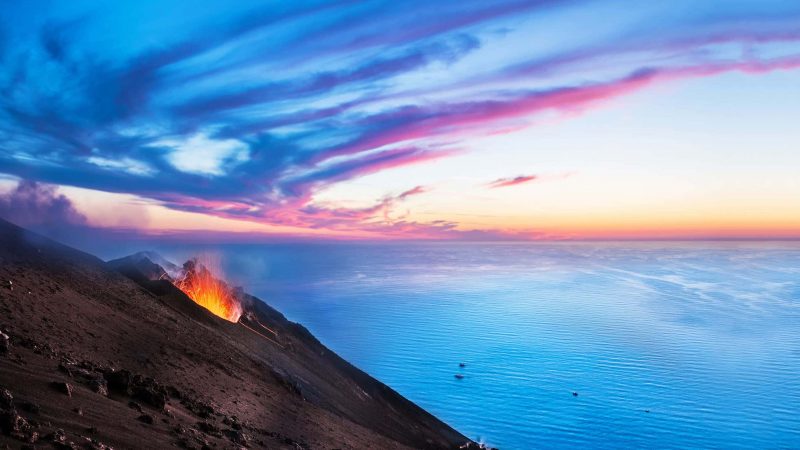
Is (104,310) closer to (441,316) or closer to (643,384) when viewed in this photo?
(643,384)

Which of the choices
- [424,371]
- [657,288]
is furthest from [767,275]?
[424,371]

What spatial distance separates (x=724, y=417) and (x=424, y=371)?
37124 millimetres

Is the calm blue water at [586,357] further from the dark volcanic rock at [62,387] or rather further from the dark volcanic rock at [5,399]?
the dark volcanic rock at [5,399]

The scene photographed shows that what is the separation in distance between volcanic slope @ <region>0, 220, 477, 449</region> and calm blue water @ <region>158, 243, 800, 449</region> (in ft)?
78.2

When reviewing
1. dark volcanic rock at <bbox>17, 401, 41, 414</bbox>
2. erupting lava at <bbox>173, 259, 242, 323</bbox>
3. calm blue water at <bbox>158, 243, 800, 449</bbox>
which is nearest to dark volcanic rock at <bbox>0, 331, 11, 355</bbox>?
dark volcanic rock at <bbox>17, 401, 41, 414</bbox>

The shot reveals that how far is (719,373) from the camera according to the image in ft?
223

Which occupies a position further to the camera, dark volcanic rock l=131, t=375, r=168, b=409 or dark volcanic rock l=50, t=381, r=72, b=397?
dark volcanic rock l=131, t=375, r=168, b=409

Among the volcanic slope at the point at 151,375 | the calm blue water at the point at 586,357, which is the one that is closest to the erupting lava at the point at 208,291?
the volcanic slope at the point at 151,375

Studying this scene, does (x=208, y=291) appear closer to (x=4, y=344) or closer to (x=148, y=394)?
(x=148, y=394)

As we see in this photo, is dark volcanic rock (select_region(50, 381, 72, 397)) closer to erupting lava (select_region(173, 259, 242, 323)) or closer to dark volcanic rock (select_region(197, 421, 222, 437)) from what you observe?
dark volcanic rock (select_region(197, 421, 222, 437))

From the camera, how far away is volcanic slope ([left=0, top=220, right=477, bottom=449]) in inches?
457

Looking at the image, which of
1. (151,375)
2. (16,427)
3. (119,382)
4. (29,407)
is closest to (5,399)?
(29,407)

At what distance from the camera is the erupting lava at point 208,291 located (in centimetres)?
4094

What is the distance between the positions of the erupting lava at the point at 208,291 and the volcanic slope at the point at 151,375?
1757mm
